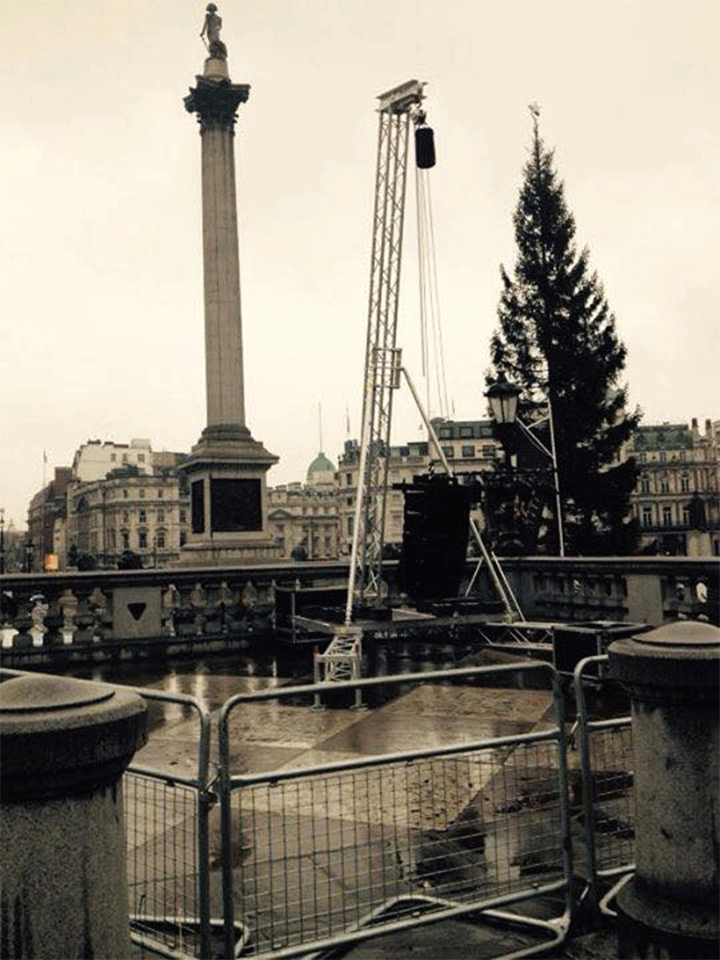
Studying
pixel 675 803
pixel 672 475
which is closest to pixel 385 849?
pixel 675 803

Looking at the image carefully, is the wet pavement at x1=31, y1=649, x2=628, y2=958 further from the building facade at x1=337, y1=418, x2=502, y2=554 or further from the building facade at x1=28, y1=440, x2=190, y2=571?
the building facade at x1=28, y1=440, x2=190, y2=571

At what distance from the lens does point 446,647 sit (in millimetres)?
14430

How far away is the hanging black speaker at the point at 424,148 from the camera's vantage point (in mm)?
18234

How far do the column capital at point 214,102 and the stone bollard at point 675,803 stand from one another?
106 ft

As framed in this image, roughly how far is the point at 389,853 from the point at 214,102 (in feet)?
106

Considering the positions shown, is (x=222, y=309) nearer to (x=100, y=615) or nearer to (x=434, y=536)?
(x=100, y=615)

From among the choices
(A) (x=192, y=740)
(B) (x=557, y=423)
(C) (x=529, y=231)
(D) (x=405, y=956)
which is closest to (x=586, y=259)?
(C) (x=529, y=231)

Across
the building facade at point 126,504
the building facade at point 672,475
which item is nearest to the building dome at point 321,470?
the building facade at point 126,504

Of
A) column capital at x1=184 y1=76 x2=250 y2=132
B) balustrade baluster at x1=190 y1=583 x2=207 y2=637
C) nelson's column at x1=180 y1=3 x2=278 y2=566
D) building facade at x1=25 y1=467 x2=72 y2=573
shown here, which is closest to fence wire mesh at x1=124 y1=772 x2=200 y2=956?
balustrade baluster at x1=190 y1=583 x2=207 y2=637

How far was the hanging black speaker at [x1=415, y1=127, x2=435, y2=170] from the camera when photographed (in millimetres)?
18234

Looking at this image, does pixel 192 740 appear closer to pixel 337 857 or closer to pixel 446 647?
pixel 337 857

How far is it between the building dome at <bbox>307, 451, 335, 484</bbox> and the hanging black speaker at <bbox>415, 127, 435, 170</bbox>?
166 metres

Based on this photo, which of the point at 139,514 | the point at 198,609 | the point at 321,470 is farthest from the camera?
the point at 321,470

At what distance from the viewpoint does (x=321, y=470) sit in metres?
190
